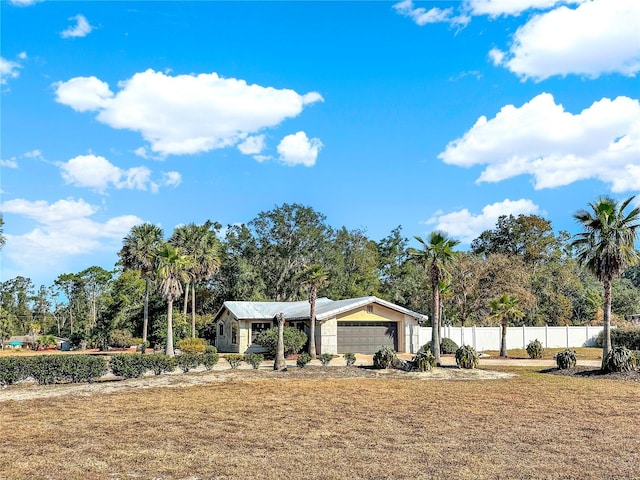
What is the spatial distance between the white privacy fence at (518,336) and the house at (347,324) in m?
1.81

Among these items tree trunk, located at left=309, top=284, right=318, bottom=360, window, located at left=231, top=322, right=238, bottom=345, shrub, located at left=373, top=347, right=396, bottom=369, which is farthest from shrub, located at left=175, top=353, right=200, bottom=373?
window, located at left=231, top=322, right=238, bottom=345

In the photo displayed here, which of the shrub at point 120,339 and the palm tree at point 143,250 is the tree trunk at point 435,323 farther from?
the shrub at point 120,339

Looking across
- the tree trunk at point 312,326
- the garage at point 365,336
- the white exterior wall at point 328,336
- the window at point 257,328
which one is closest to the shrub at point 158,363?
the tree trunk at point 312,326

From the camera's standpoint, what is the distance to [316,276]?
37062mm

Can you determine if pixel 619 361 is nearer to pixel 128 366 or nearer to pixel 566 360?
pixel 566 360

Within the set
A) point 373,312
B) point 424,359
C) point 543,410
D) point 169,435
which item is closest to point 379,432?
point 169,435

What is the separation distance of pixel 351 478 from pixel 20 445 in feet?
22.2

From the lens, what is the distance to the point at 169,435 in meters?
11.7

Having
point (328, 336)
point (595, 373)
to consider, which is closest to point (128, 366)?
point (328, 336)

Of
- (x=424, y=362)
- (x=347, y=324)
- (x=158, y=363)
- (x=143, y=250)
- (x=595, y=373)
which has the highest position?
(x=143, y=250)

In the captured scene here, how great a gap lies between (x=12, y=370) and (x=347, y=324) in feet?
76.4

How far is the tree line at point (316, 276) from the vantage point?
4719 centimetres

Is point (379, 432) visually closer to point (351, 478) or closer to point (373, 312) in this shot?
point (351, 478)

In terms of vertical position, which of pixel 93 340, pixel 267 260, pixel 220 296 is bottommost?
pixel 93 340
